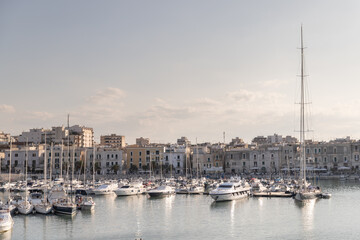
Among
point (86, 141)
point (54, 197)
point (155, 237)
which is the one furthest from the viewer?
point (86, 141)

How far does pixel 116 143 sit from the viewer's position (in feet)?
458

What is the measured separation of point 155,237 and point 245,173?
69739 mm

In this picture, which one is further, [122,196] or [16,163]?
[16,163]

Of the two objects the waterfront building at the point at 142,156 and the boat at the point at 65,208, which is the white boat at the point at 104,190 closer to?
the boat at the point at 65,208

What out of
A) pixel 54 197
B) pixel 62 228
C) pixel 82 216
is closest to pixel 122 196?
pixel 54 197

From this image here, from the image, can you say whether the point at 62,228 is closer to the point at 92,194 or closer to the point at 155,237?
the point at 155,237

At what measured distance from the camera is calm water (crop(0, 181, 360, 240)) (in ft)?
108

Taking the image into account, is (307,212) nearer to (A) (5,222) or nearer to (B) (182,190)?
(B) (182,190)

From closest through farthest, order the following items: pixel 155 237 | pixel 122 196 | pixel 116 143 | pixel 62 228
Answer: pixel 155 237, pixel 62 228, pixel 122 196, pixel 116 143

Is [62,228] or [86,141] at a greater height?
[86,141]

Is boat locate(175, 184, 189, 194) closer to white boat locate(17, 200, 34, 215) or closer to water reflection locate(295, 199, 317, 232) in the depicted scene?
water reflection locate(295, 199, 317, 232)

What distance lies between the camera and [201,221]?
38.8 metres

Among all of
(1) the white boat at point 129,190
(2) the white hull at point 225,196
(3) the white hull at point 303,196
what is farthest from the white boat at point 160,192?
(3) the white hull at point 303,196

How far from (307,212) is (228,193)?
32.5 ft
